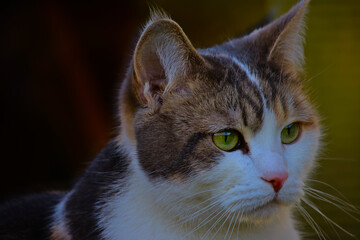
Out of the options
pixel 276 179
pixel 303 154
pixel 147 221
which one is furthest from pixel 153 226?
pixel 303 154

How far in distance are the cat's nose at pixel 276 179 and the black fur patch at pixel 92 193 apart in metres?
0.42

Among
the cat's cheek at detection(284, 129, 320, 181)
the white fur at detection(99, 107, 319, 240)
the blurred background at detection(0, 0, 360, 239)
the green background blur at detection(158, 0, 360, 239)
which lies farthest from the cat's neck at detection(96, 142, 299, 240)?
the blurred background at detection(0, 0, 360, 239)

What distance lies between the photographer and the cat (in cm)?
127

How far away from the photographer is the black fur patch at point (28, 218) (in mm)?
1544

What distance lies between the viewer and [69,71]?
126 inches

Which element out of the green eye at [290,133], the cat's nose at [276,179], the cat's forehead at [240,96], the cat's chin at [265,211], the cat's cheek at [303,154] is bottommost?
the cat's chin at [265,211]

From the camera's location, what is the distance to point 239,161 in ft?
4.12

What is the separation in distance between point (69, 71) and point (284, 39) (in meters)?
1.98

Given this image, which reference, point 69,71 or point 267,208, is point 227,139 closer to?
point 267,208

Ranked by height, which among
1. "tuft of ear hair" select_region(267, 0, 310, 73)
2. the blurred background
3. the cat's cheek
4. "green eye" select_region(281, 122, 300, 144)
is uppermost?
the blurred background

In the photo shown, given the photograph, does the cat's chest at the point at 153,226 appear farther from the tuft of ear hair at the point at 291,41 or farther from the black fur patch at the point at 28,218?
the tuft of ear hair at the point at 291,41

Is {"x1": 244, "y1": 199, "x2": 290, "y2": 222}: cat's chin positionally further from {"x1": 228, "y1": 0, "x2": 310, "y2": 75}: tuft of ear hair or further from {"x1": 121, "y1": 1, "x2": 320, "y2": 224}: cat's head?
{"x1": 228, "y1": 0, "x2": 310, "y2": 75}: tuft of ear hair

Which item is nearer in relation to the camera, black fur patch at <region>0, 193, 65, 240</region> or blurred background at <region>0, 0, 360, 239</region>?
black fur patch at <region>0, 193, 65, 240</region>

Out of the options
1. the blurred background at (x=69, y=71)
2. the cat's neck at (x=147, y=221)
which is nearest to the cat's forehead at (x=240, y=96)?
the cat's neck at (x=147, y=221)
